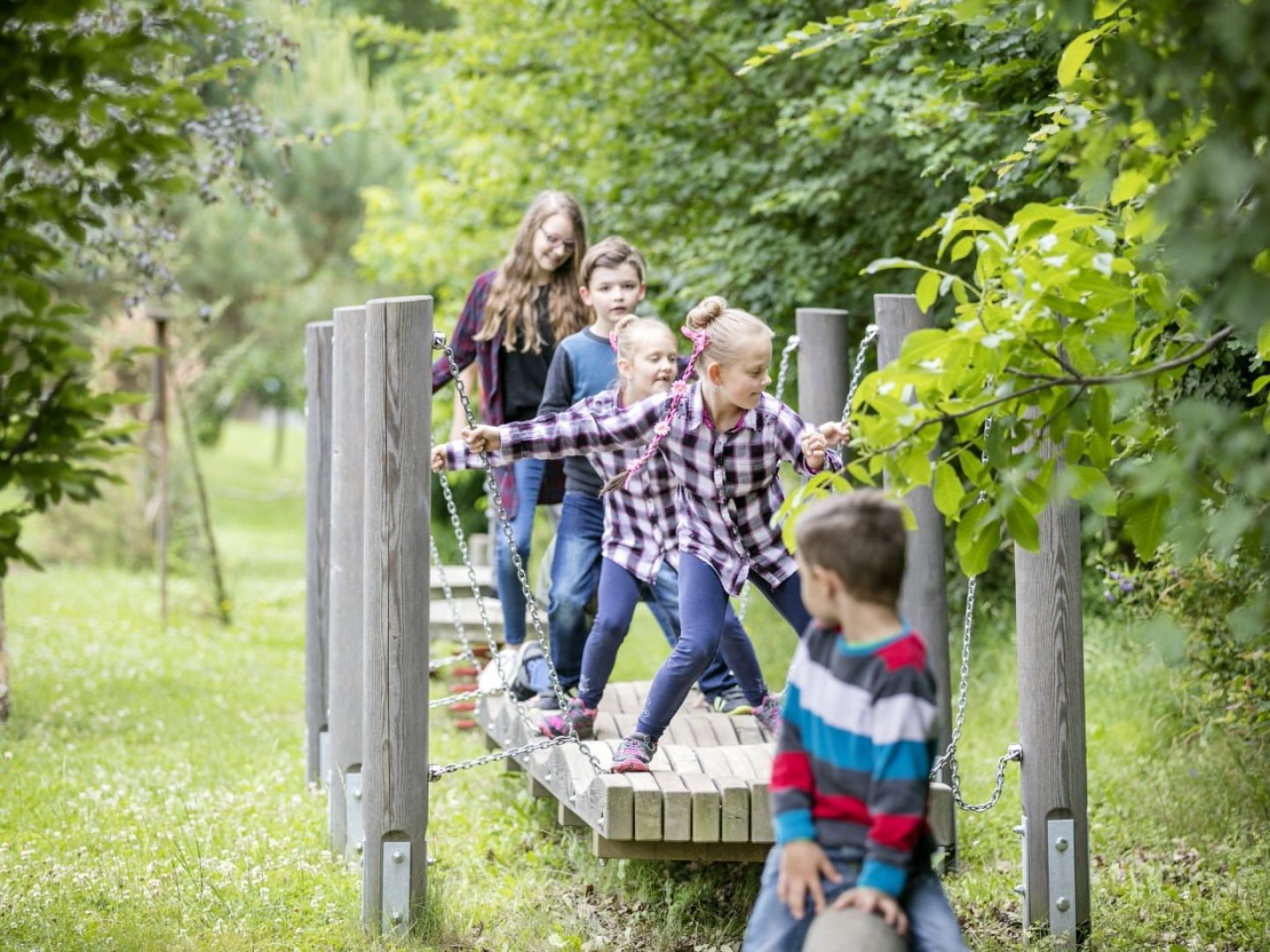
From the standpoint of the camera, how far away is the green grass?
476 cm

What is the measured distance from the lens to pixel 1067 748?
15.3ft

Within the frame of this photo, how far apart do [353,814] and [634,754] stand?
1.53 m

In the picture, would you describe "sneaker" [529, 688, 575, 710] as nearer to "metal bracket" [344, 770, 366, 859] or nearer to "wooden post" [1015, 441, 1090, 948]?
"metal bracket" [344, 770, 366, 859]

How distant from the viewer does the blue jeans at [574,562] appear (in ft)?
17.8

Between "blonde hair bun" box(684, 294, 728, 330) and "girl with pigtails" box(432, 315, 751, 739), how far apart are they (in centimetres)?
47

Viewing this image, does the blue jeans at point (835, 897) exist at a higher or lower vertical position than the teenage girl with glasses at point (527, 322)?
lower

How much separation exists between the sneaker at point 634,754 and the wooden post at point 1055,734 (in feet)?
3.77

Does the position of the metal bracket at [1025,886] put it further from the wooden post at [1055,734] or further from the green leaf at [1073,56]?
the green leaf at [1073,56]

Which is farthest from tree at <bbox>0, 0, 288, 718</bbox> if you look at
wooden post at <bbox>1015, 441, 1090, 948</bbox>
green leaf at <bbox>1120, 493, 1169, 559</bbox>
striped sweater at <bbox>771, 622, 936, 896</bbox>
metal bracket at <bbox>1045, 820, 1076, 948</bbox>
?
metal bracket at <bbox>1045, 820, 1076, 948</bbox>

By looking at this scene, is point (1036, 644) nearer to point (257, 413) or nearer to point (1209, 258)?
point (1209, 258)

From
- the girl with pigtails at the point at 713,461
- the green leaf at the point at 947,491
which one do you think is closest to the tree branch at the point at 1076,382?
the green leaf at the point at 947,491

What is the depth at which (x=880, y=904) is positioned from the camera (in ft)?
9.22

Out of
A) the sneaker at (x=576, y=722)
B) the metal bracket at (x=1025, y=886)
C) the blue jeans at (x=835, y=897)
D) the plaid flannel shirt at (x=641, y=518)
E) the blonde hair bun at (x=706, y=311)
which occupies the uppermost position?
the blonde hair bun at (x=706, y=311)

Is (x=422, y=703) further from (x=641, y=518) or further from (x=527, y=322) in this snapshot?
(x=527, y=322)
